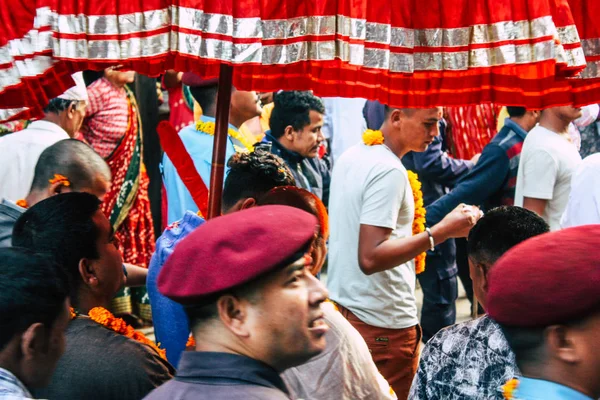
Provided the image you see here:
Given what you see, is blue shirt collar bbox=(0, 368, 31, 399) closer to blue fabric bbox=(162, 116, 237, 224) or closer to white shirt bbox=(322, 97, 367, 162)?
blue fabric bbox=(162, 116, 237, 224)

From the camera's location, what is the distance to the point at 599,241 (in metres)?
1.86

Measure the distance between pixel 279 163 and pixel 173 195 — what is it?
5.03 ft

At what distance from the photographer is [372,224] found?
4129mm

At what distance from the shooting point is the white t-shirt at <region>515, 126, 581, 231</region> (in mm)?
5078

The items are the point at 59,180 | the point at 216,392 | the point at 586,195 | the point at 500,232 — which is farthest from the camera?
the point at 586,195

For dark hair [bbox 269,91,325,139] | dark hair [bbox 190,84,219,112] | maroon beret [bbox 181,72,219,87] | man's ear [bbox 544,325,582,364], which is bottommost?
man's ear [bbox 544,325,582,364]

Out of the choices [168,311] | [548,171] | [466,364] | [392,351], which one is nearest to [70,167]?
[168,311]

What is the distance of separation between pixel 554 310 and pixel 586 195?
2.76 m

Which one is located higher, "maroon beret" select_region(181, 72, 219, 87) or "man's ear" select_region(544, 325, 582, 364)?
"maroon beret" select_region(181, 72, 219, 87)

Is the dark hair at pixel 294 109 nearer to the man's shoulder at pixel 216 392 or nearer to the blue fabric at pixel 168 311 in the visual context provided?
the blue fabric at pixel 168 311

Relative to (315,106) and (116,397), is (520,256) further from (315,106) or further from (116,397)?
(315,106)

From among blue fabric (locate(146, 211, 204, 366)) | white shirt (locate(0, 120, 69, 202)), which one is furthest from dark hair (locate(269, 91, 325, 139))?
blue fabric (locate(146, 211, 204, 366))

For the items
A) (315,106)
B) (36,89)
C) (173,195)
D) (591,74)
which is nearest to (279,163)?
(36,89)

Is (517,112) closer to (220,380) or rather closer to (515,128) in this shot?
(515,128)
